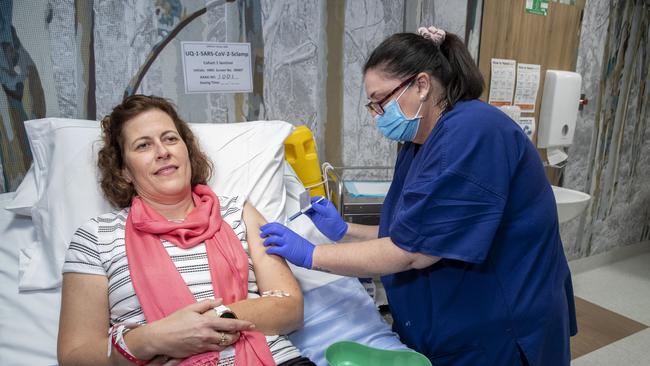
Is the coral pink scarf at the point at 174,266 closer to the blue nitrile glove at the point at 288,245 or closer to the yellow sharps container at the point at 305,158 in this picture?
→ the blue nitrile glove at the point at 288,245

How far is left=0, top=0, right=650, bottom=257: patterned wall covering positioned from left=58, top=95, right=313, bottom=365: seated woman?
35 cm

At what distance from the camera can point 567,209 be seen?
6.93ft

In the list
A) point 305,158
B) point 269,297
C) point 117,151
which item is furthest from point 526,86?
point 117,151

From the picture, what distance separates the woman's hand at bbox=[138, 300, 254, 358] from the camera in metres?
0.89

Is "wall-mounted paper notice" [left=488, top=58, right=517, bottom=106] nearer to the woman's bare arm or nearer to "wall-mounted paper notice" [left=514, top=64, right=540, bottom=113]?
"wall-mounted paper notice" [left=514, top=64, right=540, bottom=113]

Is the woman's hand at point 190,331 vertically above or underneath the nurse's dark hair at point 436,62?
underneath

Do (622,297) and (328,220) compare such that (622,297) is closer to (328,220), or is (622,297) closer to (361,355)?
(328,220)

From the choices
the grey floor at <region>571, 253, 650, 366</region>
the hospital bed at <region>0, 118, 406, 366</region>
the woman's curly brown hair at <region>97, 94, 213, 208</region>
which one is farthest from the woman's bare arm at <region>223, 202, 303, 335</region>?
the grey floor at <region>571, 253, 650, 366</region>

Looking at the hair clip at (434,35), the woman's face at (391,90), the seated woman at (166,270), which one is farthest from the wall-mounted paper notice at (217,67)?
the hair clip at (434,35)

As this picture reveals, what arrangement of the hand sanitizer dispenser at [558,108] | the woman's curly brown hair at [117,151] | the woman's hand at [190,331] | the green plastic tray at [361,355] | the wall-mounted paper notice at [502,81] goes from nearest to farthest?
the woman's hand at [190,331] < the green plastic tray at [361,355] < the woman's curly brown hair at [117,151] < the wall-mounted paper notice at [502,81] < the hand sanitizer dispenser at [558,108]

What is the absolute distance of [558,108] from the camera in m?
2.44

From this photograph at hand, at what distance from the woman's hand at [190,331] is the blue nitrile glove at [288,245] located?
25cm

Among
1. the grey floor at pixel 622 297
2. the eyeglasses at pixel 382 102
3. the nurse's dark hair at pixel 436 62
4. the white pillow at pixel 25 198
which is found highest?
the nurse's dark hair at pixel 436 62

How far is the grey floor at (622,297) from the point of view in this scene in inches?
81.0
